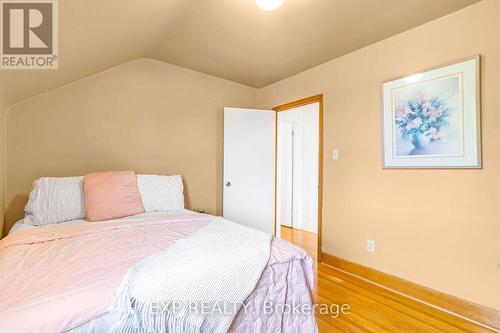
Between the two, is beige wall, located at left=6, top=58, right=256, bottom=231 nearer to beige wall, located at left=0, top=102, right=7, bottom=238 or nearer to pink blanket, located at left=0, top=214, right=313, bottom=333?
beige wall, located at left=0, top=102, right=7, bottom=238

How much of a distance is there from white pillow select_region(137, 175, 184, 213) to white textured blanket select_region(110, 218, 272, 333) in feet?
4.57

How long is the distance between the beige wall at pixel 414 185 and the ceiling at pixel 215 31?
17 centimetres

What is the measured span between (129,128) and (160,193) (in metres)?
0.93

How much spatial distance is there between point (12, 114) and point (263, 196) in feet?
9.55

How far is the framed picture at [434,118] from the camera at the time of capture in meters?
1.95

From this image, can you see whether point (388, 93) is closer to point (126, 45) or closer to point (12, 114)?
point (126, 45)

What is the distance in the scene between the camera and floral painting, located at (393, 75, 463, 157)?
6.68 feet

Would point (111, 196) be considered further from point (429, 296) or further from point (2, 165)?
point (429, 296)

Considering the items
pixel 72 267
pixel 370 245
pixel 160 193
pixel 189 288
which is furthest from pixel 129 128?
pixel 370 245

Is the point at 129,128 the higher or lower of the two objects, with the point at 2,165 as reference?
higher

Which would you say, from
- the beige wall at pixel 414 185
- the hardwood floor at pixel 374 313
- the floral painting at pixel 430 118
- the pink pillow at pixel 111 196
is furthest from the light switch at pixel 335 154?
the pink pillow at pixel 111 196

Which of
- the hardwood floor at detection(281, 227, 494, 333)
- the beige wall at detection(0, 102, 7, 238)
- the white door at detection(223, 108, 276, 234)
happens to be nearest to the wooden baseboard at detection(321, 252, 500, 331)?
the hardwood floor at detection(281, 227, 494, 333)

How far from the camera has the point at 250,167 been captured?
12.4 feet

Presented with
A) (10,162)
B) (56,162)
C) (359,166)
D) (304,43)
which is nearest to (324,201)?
(359,166)
